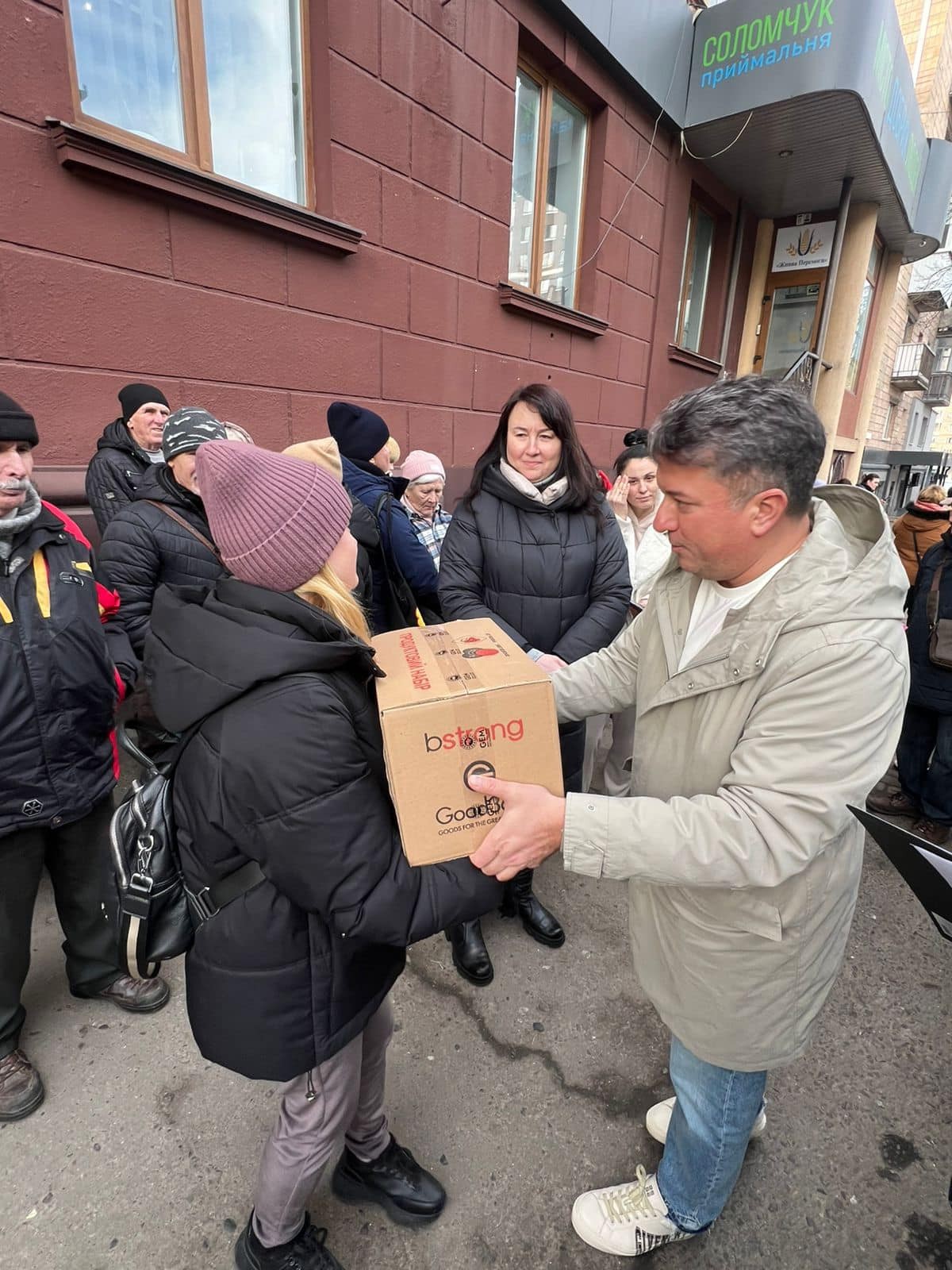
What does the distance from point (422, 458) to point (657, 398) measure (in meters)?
4.56

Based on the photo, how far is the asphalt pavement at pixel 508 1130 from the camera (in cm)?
155

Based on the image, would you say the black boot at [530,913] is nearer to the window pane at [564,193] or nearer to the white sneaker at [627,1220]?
the white sneaker at [627,1220]

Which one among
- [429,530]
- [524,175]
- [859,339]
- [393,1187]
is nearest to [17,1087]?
[393,1187]

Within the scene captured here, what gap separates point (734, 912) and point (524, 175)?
5.98 m

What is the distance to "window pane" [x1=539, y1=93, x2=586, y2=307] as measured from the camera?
18.3 ft

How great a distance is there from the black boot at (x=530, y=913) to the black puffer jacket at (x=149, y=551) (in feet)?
5.71

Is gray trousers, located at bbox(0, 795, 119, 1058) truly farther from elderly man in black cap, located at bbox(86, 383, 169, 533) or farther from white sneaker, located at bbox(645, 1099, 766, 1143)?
white sneaker, located at bbox(645, 1099, 766, 1143)

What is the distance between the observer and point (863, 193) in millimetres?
8188

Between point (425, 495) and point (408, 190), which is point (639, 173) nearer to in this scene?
point (408, 190)

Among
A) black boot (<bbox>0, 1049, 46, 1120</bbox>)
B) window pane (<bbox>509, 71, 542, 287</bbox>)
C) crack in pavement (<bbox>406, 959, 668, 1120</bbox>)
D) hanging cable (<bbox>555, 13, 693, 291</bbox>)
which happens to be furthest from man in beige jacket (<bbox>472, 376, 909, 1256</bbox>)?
hanging cable (<bbox>555, 13, 693, 291</bbox>)

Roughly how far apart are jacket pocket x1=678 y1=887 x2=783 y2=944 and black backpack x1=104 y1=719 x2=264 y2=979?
859 mm

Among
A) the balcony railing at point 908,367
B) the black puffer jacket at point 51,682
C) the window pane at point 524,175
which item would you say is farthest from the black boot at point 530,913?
the balcony railing at point 908,367

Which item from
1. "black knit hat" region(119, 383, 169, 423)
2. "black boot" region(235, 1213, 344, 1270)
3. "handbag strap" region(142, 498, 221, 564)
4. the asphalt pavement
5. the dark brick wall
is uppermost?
the dark brick wall

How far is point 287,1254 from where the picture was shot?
1.40 meters
